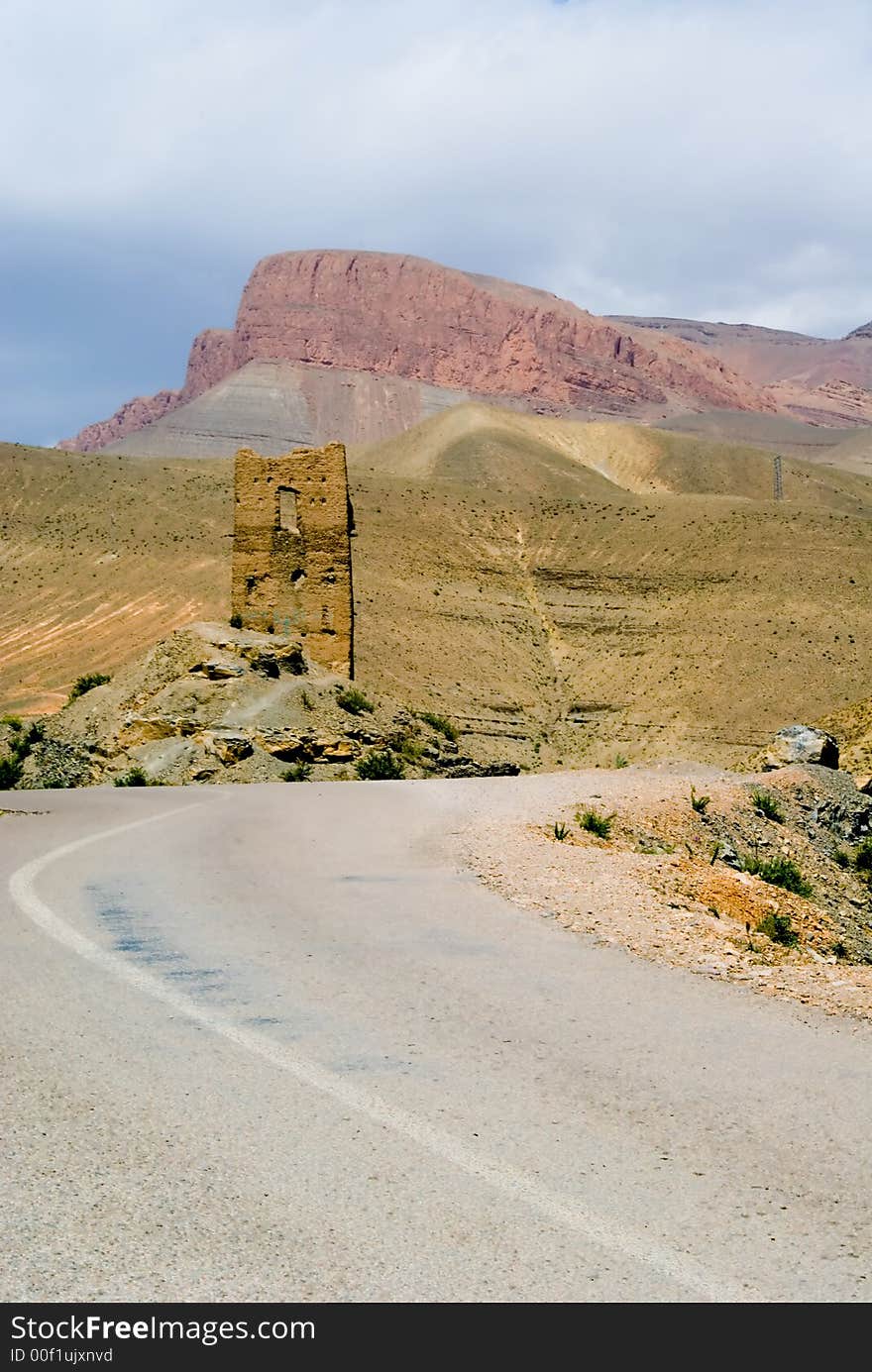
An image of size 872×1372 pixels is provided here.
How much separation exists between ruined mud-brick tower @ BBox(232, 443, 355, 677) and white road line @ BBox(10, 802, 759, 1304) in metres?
26.6

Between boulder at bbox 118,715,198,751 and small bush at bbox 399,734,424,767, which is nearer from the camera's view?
boulder at bbox 118,715,198,751

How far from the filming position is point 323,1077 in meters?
5.16

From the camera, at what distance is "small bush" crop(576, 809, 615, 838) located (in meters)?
13.3

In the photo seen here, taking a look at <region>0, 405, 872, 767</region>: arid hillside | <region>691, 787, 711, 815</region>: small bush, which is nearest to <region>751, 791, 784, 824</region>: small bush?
<region>691, 787, 711, 815</region>: small bush

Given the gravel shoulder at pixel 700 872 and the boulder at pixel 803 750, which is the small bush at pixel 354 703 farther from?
the boulder at pixel 803 750

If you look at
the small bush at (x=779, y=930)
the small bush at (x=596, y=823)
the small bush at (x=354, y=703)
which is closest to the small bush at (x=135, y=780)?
the small bush at (x=354, y=703)

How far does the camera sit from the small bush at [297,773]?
2345 centimetres

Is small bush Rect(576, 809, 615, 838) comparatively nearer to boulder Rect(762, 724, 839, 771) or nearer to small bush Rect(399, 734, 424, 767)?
boulder Rect(762, 724, 839, 771)

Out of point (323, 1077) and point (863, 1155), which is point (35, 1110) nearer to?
point (323, 1077)

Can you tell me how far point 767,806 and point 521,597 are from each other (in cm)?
4710

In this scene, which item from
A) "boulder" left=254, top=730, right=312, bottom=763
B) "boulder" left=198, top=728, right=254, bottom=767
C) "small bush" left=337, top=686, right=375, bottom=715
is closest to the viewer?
"boulder" left=198, top=728, right=254, bottom=767
